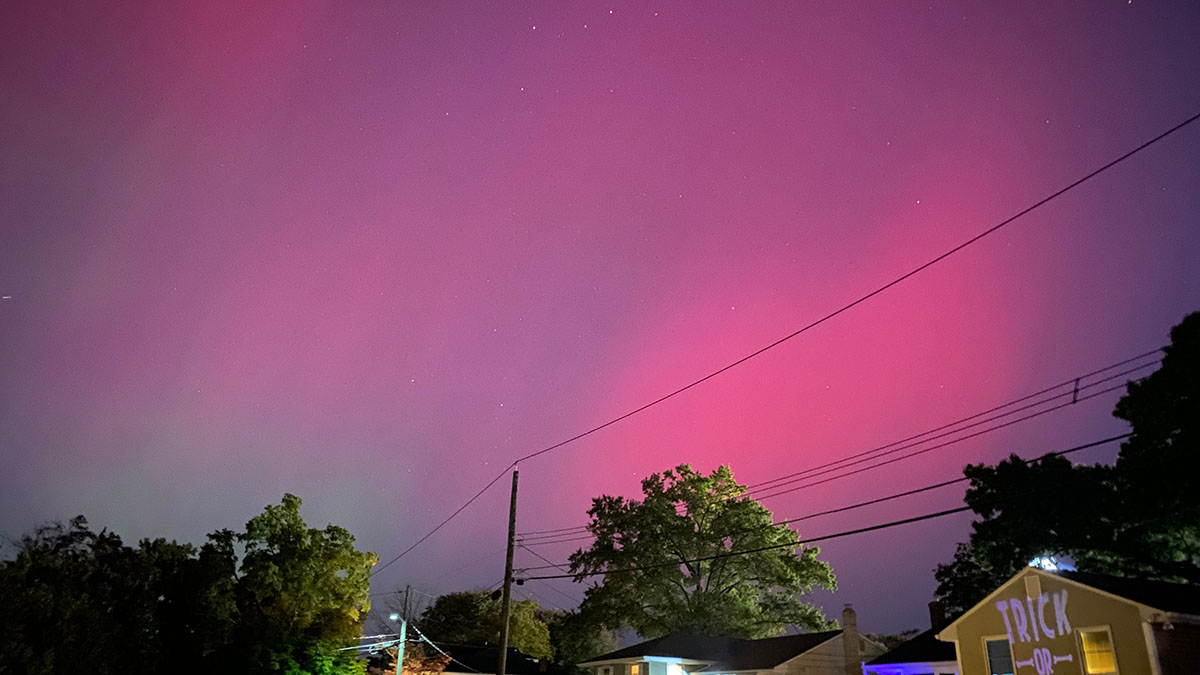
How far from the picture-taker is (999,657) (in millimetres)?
24812

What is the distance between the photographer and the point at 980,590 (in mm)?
44156

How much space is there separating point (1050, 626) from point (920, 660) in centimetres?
789

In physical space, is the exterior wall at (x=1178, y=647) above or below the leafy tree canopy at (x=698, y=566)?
below

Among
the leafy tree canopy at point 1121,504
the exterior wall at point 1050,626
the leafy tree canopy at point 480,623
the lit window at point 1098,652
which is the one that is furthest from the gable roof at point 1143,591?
the leafy tree canopy at point 480,623

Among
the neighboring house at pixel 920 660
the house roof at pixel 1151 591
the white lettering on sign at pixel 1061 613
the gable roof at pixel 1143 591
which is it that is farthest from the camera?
the neighboring house at pixel 920 660

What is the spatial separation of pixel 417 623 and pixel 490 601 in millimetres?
7202

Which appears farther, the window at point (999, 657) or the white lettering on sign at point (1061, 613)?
the window at point (999, 657)

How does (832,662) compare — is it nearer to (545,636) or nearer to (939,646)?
(939,646)

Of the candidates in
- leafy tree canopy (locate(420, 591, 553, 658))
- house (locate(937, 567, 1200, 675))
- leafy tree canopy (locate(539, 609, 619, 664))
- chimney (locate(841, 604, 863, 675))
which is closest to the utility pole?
house (locate(937, 567, 1200, 675))

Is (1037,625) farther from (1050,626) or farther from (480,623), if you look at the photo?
(480,623)

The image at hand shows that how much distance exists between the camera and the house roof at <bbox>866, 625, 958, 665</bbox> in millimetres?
29536

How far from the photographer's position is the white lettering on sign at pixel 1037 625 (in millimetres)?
22484

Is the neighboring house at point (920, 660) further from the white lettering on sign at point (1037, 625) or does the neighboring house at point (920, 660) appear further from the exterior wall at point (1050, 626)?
the white lettering on sign at point (1037, 625)

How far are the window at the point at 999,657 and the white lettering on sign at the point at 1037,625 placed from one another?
2.21 feet
